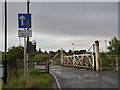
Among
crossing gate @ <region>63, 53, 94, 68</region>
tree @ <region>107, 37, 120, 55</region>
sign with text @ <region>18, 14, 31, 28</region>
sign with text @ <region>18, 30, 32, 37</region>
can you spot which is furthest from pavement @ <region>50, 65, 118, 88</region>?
crossing gate @ <region>63, 53, 94, 68</region>

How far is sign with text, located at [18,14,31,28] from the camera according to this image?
26.5 feet

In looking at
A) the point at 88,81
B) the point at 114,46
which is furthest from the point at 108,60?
the point at 88,81

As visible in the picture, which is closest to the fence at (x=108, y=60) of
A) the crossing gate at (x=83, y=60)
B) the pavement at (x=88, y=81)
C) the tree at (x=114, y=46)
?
the tree at (x=114, y=46)

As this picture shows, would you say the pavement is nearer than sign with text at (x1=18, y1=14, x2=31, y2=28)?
Yes

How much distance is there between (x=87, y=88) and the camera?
722 centimetres

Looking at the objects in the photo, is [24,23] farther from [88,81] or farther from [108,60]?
[108,60]

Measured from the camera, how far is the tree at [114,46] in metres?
15.0

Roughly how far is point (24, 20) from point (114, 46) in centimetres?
1054

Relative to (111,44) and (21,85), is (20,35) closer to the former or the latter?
(21,85)

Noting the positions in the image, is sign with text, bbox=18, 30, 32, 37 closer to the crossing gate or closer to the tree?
the crossing gate

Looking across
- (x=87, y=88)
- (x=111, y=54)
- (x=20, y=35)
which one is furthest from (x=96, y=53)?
(x=20, y=35)

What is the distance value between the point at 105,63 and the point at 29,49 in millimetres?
8957

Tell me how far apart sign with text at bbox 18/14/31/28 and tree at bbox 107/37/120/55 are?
10148 mm

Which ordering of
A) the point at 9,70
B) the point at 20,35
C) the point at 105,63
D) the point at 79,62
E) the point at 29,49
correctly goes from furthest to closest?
the point at 79,62 → the point at 105,63 → the point at 29,49 → the point at 9,70 → the point at 20,35
